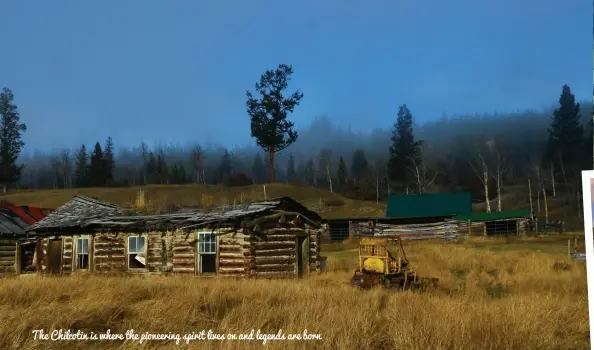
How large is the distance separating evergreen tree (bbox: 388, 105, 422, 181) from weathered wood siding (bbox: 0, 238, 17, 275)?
226 feet

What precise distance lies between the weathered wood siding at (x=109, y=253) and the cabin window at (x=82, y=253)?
0.72 meters

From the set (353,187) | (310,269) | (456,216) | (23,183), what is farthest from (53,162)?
(310,269)

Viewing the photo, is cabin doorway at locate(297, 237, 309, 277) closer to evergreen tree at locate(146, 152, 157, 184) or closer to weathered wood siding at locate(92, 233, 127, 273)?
weathered wood siding at locate(92, 233, 127, 273)

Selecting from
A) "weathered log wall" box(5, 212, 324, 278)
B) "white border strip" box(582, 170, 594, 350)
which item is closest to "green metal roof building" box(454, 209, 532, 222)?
"weathered log wall" box(5, 212, 324, 278)

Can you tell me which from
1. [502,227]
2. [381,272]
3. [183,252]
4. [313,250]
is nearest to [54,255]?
[183,252]

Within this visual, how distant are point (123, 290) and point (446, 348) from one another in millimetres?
7111

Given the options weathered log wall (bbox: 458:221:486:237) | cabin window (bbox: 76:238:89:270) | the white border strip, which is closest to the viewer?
the white border strip

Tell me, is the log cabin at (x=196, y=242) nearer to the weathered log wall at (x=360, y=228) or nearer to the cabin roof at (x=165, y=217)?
the cabin roof at (x=165, y=217)

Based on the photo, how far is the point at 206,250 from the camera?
63.2 ft

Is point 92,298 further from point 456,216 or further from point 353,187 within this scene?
point 353,187

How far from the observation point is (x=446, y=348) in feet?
21.3

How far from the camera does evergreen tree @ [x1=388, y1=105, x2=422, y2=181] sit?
86375 millimetres

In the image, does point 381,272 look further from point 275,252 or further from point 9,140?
point 9,140

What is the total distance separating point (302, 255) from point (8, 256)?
60.4 ft
